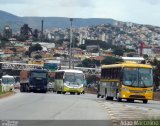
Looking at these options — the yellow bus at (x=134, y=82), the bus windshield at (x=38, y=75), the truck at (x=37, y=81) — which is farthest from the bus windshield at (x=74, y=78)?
the yellow bus at (x=134, y=82)

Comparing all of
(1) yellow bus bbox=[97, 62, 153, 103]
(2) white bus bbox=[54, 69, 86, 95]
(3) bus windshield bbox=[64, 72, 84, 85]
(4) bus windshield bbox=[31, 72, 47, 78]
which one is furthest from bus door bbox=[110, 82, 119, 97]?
(4) bus windshield bbox=[31, 72, 47, 78]

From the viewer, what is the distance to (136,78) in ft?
154

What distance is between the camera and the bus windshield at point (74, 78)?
71.2 m

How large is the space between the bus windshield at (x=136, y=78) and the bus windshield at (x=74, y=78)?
24.0 m

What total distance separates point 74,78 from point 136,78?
2486cm

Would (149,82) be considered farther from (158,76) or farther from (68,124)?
(158,76)

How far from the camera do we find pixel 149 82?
47.4 meters

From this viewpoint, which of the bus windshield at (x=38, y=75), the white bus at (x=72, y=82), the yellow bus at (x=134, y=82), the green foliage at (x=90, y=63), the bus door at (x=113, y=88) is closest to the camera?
the yellow bus at (x=134, y=82)

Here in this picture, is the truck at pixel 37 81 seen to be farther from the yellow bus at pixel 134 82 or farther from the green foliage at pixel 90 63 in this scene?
the green foliage at pixel 90 63

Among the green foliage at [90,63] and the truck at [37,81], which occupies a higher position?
the truck at [37,81]

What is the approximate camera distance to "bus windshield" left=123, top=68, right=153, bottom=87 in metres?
47.0

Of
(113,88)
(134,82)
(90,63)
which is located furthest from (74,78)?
(90,63)

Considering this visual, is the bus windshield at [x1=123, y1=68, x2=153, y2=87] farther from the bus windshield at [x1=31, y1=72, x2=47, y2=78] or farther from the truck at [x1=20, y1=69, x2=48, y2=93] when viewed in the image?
the bus windshield at [x1=31, y1=72, x2=47, y2=78]

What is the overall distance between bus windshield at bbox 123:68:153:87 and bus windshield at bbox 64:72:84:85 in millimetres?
24036
